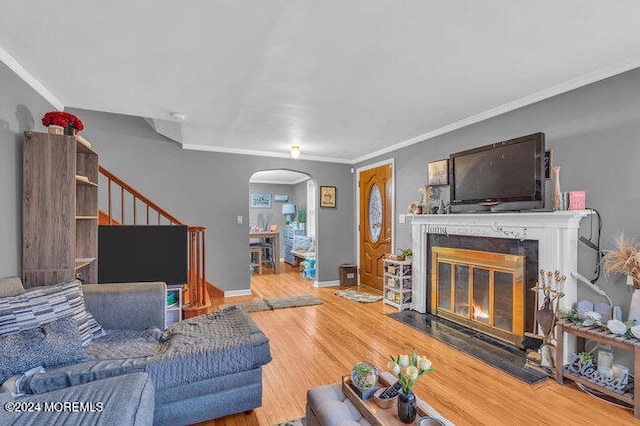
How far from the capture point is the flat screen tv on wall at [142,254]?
2979 mm

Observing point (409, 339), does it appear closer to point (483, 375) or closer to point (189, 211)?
point (483, 375)

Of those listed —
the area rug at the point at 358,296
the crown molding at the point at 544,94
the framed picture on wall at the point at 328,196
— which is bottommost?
the area rug at the point at 358,296

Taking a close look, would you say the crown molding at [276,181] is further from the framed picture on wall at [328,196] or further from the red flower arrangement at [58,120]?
the red flower arrangement at [58,120]

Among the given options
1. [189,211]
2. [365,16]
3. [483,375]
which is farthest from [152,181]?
[483,375]

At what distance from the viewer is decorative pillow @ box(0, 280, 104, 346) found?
1.62 m

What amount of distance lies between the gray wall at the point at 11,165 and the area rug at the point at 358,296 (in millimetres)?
3758

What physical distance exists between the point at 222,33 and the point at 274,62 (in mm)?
428

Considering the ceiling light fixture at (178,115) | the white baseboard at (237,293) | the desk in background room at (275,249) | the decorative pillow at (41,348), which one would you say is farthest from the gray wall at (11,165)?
the desk in background room at (275,249)

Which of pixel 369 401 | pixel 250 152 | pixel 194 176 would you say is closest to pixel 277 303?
pixel 194 176

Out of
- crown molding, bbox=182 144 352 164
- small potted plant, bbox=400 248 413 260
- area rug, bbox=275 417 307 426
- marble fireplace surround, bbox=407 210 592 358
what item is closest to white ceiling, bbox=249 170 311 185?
crown molding, bbox=182 144 352 164

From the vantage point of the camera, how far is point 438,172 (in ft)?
12.6

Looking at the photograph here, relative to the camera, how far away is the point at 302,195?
8.91m

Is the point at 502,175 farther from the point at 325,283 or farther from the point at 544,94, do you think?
the point at 325,283

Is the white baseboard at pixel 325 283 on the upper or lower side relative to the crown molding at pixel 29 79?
lower
